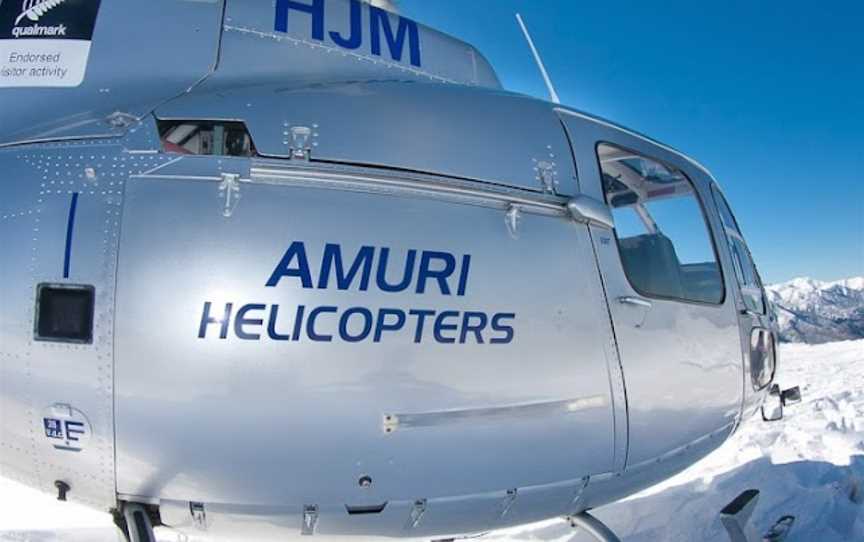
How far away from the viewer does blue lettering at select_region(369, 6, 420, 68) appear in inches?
130

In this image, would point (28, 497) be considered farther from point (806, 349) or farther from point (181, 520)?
point (806, 349)

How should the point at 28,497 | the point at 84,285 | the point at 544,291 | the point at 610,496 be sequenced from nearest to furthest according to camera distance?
the point at 84,285 → the point at 544,291 → the point at 610,496 → the point at 28,497

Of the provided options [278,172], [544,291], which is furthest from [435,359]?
[278,172]

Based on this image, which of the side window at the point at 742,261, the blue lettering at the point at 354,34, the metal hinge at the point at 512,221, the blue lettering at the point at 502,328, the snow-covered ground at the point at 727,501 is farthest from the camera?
the snow-covered ground at the point at 727,501

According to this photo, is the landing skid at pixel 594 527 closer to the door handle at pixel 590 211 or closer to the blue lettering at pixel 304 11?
the door handle at pixel 590 211

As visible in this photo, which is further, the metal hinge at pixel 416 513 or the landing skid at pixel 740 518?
the landing skid at pixel 740 518

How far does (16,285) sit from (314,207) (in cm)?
119

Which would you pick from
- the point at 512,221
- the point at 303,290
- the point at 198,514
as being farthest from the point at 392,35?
the point at 198,514

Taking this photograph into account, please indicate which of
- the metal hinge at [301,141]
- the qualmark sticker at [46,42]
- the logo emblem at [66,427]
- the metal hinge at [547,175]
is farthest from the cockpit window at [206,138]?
the metal hinge at [547,175]

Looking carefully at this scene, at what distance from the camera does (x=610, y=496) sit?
3.36m

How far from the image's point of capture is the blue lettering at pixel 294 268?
2396mm

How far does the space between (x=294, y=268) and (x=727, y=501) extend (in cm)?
461

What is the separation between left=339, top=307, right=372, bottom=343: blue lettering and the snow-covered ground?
10.4ft

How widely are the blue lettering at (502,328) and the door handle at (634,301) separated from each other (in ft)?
2.28
